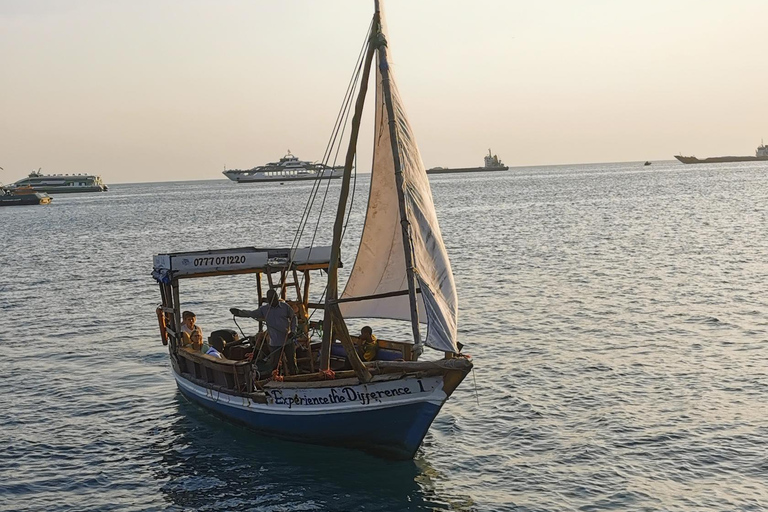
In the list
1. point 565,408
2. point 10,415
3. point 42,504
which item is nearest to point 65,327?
point 10,415

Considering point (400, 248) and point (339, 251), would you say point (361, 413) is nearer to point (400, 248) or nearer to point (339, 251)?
point (339, 251)

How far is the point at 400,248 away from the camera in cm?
1964

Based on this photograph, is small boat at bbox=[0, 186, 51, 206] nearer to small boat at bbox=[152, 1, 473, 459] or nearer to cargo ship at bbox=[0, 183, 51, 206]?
cargo ship at bbox=[0, 183, 51, 206]

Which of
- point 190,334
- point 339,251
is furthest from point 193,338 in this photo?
point 339,251

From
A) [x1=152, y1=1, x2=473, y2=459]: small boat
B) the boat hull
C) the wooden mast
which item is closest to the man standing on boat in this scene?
[x1=152, y1=1, x2=473, y2=459]: small boat

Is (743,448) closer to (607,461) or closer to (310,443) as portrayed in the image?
(607,461)

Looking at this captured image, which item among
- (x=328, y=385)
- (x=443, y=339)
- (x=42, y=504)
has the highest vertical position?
(x=443, y=339)

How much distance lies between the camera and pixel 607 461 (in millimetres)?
18781

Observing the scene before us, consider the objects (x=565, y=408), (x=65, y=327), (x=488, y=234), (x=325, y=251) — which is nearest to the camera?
(x=565, y=408)

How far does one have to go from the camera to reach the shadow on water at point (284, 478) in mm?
17297

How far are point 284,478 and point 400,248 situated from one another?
579 cm

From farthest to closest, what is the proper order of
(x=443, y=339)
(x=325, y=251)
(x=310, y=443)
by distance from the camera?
(x=325, y=251) → (x=310, y=443) → (x=443, y=339)

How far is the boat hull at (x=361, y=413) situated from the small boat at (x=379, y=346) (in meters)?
0.03

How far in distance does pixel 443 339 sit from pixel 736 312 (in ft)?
69.8
